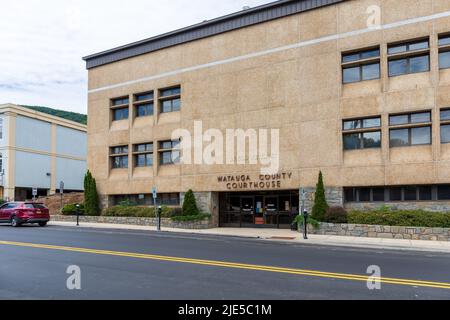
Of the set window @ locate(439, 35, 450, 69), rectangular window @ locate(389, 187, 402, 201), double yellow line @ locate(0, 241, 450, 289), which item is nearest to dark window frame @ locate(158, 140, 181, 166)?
rectangular window @ locate(389, 187, 402, 201)

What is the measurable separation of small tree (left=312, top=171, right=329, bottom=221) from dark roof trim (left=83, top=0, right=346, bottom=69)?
Answer: 979cm

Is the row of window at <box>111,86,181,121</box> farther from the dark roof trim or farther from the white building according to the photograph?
the white building

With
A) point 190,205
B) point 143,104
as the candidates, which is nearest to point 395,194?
point 190,205

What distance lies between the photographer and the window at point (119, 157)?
110 feet

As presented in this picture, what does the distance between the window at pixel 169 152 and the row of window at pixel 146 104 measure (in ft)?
7.78

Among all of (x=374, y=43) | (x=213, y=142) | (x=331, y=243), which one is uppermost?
(x=374, y=43)

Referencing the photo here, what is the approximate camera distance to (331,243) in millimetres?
18469

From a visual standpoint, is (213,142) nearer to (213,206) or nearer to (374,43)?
(213,206)

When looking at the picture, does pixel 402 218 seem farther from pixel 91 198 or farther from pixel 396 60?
pixel 91 198

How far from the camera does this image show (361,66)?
24078mm

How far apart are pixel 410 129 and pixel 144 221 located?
55.7ft
